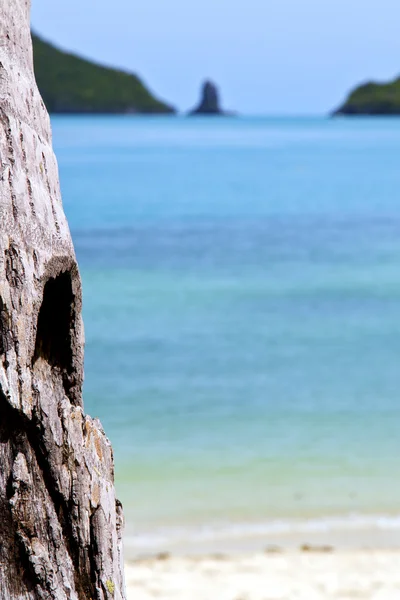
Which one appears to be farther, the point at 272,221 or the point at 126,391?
the point at 272,221

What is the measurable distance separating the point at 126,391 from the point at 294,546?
16.2ft

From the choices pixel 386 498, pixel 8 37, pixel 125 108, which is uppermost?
pixel 125 108

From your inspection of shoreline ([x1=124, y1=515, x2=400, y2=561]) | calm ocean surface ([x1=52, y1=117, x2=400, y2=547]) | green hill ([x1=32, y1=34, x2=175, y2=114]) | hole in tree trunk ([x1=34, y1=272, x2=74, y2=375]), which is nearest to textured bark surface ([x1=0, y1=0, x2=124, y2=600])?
hole in tree trunk ([x1=34, y1=272, x2=74, y2=375])

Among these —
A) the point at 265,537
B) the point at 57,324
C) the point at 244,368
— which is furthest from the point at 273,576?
the point at 244,368

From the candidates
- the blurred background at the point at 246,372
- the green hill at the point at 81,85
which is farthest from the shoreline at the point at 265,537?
the green hill at the point at 81,85

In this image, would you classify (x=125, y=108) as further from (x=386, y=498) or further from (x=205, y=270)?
(x=386, y=498)

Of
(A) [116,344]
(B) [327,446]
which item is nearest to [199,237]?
(A) [116,344]

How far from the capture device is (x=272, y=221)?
31953 millimetres

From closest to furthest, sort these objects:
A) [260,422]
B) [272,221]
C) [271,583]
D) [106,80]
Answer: [271,583]
[260,422]
[272,221]
[106,80]

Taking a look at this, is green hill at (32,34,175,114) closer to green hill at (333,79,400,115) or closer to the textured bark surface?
green hill at (333,79,400,115)

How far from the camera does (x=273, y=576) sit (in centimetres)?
602

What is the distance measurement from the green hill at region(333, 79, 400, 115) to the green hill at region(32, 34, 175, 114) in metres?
40.8

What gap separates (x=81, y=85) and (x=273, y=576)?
17235 centimetres

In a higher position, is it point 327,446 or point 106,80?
point 106,80
